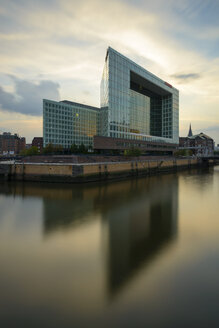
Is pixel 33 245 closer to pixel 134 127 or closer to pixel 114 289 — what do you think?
pixel 114 289

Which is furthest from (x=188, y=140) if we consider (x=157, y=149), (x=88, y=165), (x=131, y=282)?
(x=131, y=282)

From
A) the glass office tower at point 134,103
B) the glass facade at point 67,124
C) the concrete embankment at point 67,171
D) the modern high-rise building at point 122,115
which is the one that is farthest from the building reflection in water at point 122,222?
the glass facade at point 67,124

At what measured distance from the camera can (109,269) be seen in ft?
28.1

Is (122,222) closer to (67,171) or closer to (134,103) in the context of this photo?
(67,171)

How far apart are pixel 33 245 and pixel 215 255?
9779mm

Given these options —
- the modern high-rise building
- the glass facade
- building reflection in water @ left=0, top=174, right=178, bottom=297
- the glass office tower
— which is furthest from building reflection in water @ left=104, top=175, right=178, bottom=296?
the glass facade

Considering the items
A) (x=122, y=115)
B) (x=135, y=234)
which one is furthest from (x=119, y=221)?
(x=122, y=115)

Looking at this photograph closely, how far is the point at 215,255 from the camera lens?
999cm

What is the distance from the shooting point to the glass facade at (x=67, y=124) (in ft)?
275

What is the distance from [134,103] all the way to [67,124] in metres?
31.7

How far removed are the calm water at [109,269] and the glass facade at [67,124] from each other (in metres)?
70.8

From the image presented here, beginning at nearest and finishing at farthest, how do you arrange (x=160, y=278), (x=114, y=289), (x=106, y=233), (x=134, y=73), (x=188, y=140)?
(x=114, y=289) → (x=160, y=278) → (x=106, y=233) → (x=134, y=73) → (x=188, y=140)

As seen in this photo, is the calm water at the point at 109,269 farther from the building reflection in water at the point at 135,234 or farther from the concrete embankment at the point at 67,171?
the concrete embankment at the point at 67,171

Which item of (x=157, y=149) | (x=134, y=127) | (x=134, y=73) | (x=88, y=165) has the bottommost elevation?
(x=88, y=165)
